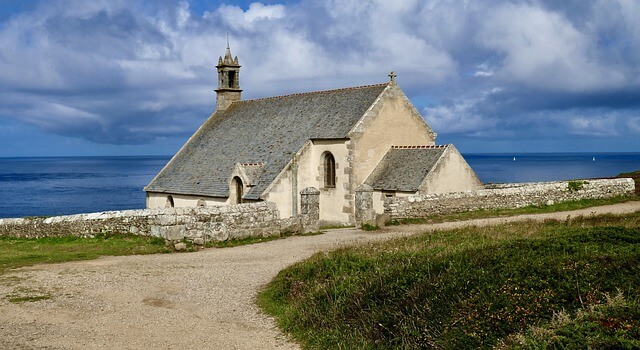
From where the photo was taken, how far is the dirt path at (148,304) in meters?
9.88

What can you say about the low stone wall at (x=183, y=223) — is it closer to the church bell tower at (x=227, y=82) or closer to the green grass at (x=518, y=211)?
the green grass at (x=518, y=211)

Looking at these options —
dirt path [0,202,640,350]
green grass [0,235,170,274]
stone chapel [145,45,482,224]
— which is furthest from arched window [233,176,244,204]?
dirt path [0,202,640,350]

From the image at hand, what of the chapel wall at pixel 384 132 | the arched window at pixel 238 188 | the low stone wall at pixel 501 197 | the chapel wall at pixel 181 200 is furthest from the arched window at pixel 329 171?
the low stone wall at pixel 501 197

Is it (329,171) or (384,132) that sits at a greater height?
(384,132)

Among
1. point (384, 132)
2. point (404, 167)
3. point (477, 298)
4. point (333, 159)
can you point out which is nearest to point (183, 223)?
point (477, 298)

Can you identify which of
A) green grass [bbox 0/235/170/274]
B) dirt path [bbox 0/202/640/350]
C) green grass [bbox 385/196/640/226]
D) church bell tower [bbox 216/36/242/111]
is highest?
church bell tower [bbox 216/36/242/111]

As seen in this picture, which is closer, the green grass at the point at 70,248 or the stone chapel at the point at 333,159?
the green grass at the point at 70,248

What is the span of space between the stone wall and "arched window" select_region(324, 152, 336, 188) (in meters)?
9.16

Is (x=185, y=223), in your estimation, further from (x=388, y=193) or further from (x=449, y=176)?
(x=449, y=176)

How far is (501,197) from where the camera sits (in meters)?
26.1

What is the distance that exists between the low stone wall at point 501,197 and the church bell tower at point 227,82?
21890mm

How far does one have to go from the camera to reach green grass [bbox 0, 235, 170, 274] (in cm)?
1705

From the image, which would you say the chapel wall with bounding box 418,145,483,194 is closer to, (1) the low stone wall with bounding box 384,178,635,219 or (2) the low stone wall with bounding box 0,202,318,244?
(1) the low stone wall with bounding box 384,178,635,219

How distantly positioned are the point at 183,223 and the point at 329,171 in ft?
45.4
